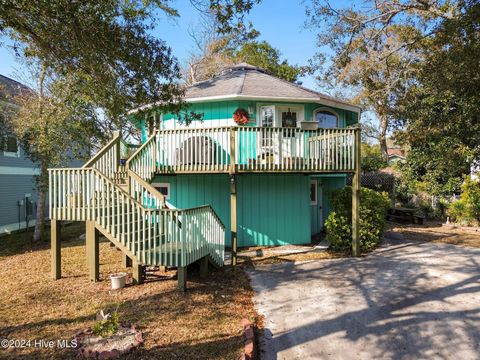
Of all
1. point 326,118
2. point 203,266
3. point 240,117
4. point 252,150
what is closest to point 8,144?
point 240,117

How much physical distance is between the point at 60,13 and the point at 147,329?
5.66m

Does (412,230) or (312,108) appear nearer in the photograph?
(312,108)

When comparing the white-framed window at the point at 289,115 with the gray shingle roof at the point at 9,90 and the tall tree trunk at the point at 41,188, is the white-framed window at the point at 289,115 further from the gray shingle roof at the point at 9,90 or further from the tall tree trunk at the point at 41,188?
the gray shingle roof at the point at 9,90

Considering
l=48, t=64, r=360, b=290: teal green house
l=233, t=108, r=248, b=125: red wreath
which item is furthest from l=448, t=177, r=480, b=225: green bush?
l=233, t=108, r=248, b=125: red wreath

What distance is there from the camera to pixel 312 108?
1167 cm

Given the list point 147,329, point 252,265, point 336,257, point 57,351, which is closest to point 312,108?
point 336,257

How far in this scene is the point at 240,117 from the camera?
10.9 metres

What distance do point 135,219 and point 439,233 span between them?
39.2 feet

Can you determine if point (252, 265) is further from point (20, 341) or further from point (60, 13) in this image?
point (60, 13)

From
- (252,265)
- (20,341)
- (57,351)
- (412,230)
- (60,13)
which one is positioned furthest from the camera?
(412,230)

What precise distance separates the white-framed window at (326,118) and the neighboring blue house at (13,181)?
12657mm

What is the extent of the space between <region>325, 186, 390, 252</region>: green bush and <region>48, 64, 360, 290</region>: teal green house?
48 centimetres

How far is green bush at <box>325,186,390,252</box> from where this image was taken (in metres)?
9.77

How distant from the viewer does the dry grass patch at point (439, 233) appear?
11.4 metres
